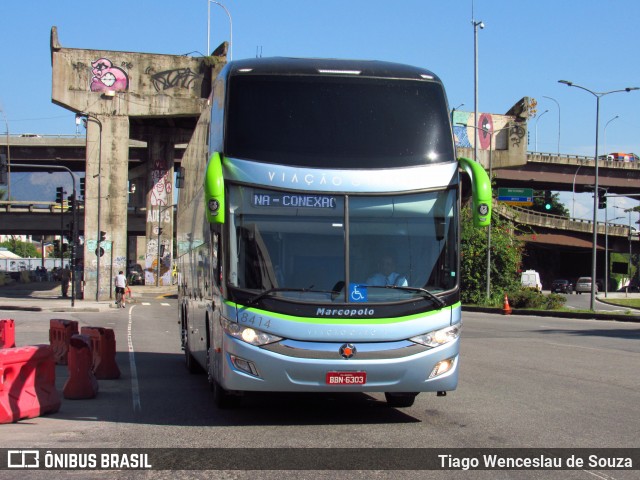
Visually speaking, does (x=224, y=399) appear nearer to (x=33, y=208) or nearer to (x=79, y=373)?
(x=79, y=373)

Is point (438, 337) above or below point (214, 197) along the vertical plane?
below

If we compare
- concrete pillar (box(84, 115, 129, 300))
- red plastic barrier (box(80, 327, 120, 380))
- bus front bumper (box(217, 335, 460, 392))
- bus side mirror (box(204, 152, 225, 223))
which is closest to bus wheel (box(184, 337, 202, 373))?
red plastic barrier (box(80, 327, 120, 380))

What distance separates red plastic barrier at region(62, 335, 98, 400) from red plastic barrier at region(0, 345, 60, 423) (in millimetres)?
1078

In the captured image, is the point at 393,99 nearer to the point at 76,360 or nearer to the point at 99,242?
the point at 76,360

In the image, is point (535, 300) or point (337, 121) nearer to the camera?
point (337, 121)

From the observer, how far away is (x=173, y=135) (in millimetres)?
63031

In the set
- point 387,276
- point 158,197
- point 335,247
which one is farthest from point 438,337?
point 158,197

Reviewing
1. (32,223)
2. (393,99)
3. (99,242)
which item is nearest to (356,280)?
(393,99)

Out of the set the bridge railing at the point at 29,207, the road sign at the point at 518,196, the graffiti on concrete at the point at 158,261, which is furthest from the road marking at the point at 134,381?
the bridge railing at the point at 29,207

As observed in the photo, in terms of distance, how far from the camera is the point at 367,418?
31.9 feet

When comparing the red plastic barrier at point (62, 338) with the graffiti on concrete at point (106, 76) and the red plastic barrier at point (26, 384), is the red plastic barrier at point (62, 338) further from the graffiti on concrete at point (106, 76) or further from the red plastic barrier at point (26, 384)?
the graffiti on concrete at point (106, 76)

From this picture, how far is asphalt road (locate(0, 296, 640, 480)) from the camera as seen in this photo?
8.12m

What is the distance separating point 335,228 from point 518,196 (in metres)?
59.0

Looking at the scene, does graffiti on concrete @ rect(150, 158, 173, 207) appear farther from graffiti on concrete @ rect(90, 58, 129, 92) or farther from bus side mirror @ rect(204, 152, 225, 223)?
bus side mirror @ rect(204, 152, 225, 223)
